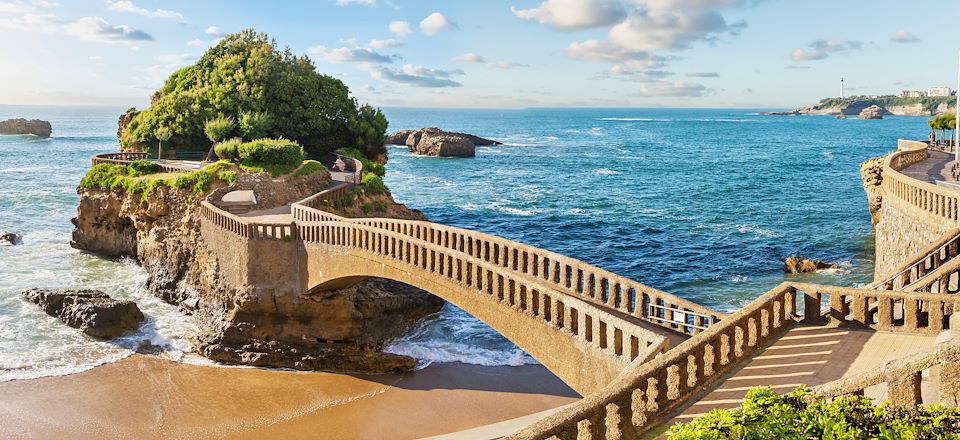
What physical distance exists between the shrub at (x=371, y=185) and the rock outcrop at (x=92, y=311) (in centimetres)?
1346

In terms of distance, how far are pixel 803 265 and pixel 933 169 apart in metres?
9.47

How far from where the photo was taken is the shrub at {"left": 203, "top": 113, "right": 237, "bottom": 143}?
160ft

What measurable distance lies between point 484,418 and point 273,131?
105ft

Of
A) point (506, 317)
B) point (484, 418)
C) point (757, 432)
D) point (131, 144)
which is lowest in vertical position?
point (484, 418)

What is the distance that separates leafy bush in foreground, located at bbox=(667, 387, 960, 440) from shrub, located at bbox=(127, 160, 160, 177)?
137 feet

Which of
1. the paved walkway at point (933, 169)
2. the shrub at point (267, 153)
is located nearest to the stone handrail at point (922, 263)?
the paved walkway at point (933, 169)

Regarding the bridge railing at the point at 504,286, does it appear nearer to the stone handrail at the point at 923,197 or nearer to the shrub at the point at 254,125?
the stone handrail at the point at 923,197

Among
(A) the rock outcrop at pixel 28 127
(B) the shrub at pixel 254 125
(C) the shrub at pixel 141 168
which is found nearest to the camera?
(C) the shrub at pixel 141 168

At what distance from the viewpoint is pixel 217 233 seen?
1364 inches

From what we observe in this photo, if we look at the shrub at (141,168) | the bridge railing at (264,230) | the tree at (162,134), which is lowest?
the bridge railing at (264,230)

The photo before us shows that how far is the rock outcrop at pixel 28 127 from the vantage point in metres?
164

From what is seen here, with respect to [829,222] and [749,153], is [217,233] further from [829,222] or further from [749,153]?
[749,153]

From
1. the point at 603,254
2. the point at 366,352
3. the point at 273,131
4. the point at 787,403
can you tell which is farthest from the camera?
the point at 273,131

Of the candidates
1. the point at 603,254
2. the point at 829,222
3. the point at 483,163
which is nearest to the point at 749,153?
the point at 483,163
